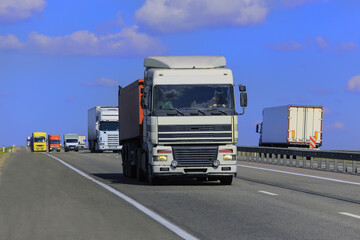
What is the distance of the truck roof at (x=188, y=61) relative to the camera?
18.8 m

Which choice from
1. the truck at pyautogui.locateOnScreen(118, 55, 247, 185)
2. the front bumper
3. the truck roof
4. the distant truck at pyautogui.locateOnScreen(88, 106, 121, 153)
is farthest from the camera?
the distant truck at pyautogui.locateOnScreen(88, 106, 121, 153)

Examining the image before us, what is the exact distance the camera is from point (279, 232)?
951 cm

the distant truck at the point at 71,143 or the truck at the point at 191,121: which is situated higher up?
the truck at the point at 191,121

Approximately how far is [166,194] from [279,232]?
6.50 metres

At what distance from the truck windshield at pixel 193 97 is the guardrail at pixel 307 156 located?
960cm

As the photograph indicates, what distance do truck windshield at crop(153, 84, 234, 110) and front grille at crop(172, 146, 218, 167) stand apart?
1.06 metres

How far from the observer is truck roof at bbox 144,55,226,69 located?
18.8 metres

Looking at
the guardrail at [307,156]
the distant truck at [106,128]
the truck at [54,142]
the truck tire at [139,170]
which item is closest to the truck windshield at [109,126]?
the distant truck at [106,128]

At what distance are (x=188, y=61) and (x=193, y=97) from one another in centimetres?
133

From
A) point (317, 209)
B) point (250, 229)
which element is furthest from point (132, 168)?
point (250, 229)

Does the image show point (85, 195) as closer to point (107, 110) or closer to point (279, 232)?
point (279, 232)

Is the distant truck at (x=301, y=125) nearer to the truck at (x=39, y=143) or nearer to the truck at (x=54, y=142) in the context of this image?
the truck at (x=39, y=143)

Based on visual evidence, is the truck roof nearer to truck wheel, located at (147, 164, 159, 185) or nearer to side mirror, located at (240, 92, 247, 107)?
side mirror, located at (240, 92, 247, 107)

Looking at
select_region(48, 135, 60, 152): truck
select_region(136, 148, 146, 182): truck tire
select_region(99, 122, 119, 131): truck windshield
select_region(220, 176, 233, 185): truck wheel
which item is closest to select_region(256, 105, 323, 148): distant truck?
select_region(99, 122, 119, 131): truck windshield
